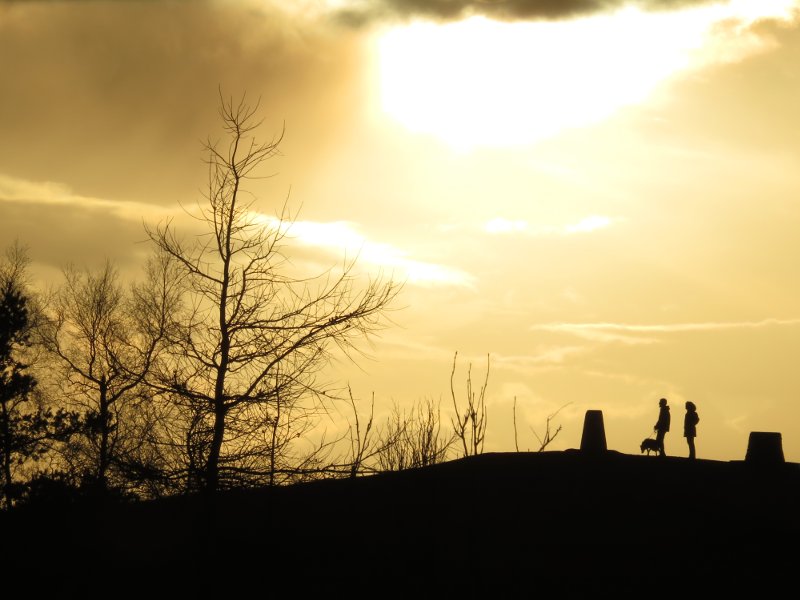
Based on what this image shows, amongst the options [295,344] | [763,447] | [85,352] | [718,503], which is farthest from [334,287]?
[85,352]

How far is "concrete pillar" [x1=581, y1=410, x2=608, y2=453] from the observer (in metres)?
22.4

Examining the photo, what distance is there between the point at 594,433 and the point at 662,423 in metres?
3.51

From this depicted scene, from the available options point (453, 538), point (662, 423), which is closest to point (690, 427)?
point (662, 423)

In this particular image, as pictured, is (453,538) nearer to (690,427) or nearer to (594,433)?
(594,433)

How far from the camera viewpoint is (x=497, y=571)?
15.6m

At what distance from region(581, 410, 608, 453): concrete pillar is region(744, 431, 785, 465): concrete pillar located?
3212mm

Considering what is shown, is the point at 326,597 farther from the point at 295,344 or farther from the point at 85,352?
the point at 85,352

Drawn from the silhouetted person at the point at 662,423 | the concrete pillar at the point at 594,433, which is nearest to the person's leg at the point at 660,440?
the silhouetted person at the point at 662,423

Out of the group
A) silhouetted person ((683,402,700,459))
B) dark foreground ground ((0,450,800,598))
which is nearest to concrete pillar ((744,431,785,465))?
dark foreground ground ((0,450,800,598))

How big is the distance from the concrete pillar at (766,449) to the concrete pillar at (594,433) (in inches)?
126

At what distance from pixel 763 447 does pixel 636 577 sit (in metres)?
7.64

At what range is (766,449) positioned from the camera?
70.0 ft

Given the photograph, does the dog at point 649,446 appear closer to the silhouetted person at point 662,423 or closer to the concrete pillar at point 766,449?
the silhouetted person at point 662,423

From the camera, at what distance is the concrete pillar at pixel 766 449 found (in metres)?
21.3
